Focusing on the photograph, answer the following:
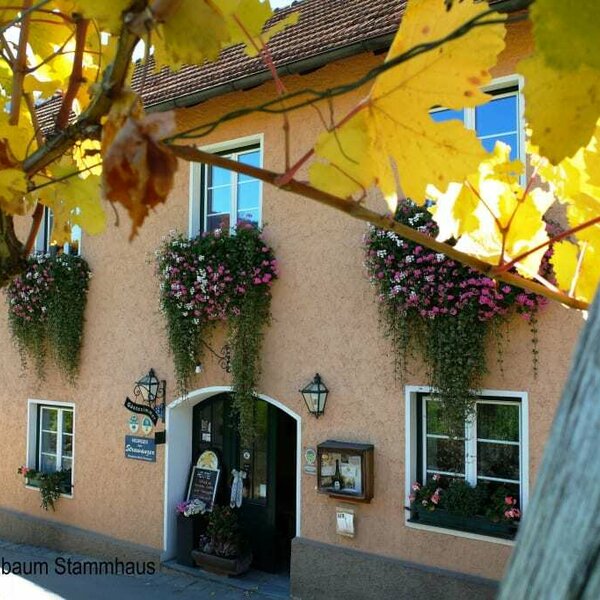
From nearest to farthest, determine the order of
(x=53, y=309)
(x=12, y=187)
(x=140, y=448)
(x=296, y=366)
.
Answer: (x=12, y=187), (x=296, y=366), (x=140, y=448), (x=53, y=309)

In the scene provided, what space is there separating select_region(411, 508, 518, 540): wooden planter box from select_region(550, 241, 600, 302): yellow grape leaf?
166 inches

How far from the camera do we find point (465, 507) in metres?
5.32

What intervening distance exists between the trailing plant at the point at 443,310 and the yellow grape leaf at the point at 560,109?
14.8 feet

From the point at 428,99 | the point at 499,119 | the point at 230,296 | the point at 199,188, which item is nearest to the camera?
the point at 428,99

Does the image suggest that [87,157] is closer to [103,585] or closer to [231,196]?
[231,196]

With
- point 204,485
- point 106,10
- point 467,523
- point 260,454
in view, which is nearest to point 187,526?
point 204,485

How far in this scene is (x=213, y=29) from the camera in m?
1.09

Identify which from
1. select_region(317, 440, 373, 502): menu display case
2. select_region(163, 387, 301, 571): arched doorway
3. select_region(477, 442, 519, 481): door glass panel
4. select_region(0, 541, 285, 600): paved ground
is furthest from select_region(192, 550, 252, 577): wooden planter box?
select_region(477, 442, 519, 481): door glass panel

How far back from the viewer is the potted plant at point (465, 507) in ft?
17.0

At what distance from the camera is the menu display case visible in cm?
582

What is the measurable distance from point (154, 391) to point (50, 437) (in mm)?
2495

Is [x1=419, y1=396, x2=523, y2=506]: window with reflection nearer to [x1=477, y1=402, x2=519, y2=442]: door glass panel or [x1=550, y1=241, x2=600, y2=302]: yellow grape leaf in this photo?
[x1=477, y1=402, x2=519, y2=442]: door glass panel

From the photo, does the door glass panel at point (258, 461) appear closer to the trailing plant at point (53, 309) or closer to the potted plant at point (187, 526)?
the potted plant at point (187, 526)

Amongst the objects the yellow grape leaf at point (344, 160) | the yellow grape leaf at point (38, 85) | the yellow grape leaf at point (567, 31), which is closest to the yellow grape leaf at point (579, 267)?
the yellow grape leaf at point (344, 160)
